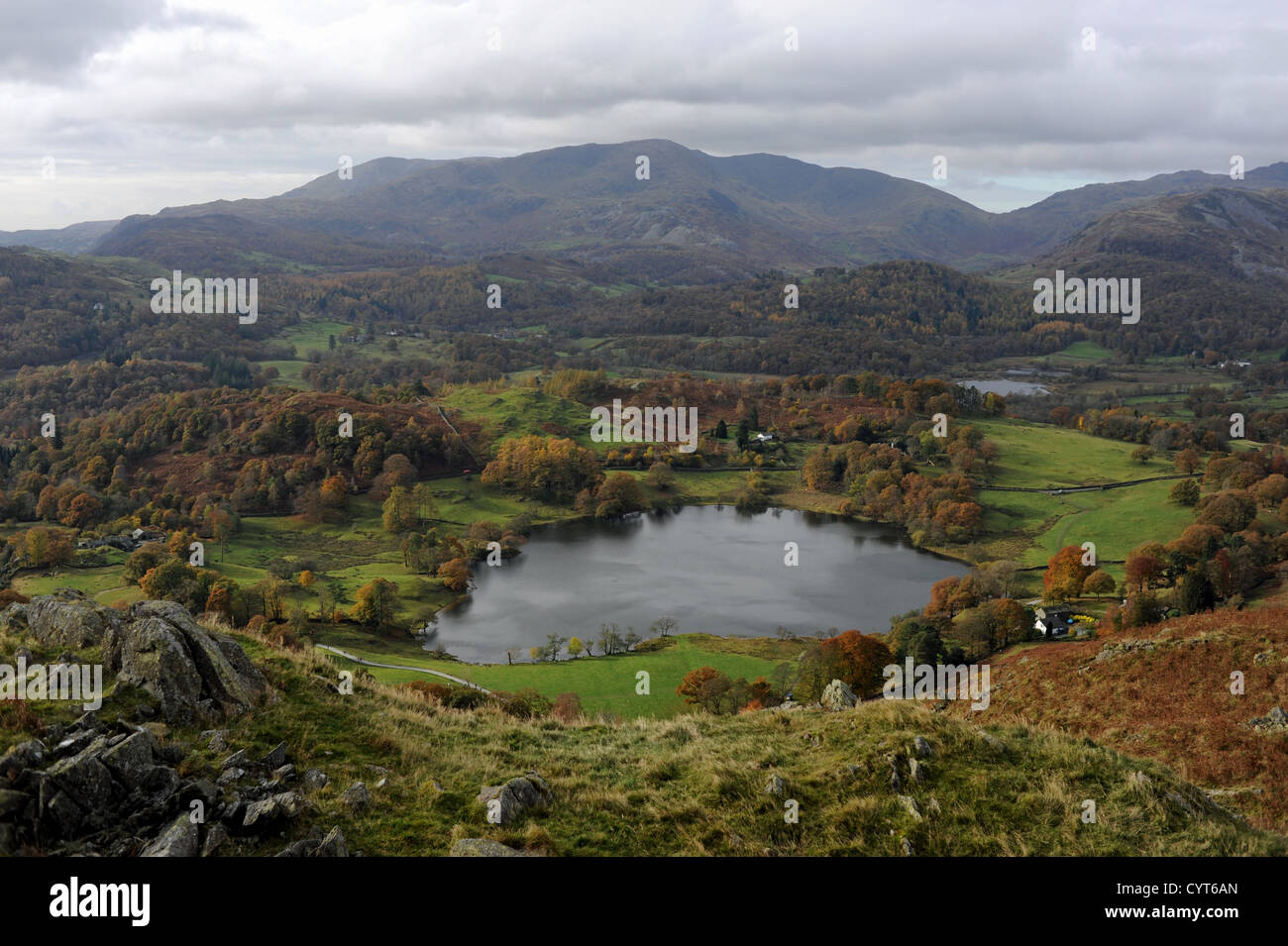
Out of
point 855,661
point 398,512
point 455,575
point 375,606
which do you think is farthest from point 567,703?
point 398,512

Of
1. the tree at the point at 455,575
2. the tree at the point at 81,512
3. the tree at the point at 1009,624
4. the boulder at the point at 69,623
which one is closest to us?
the boulder at the point at 69,623

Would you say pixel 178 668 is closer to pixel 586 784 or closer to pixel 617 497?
pixel 586 784

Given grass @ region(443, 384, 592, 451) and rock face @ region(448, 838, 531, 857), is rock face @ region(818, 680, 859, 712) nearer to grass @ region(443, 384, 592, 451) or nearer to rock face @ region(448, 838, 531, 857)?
rock face @ region(448, 838, 531, 857)

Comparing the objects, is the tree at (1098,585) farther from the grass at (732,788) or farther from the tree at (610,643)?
the grass at (732,788)

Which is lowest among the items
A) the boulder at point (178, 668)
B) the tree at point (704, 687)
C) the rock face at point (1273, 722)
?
the tree at point (704, 687)

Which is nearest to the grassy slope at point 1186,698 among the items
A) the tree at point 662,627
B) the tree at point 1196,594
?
the tree at point 1196,594

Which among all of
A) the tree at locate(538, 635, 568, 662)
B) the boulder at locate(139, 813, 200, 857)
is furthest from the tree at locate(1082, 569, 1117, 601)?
the boulder at locate(139, 813, 200, 857)
